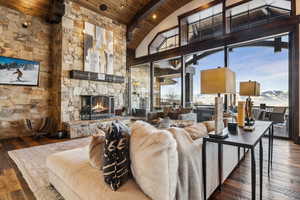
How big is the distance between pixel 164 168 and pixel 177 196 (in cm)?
33

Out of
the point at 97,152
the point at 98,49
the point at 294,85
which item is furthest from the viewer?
the point at 98,49

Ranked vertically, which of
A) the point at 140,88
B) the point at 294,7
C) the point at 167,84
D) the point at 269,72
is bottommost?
the point at 140,88

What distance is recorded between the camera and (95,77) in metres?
5.39

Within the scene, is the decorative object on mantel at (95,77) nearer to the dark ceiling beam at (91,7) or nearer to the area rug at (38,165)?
the area rug at (38,165)

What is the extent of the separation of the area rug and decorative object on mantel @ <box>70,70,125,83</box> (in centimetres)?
214

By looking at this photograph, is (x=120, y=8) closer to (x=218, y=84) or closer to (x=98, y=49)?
(x=98, y=49)

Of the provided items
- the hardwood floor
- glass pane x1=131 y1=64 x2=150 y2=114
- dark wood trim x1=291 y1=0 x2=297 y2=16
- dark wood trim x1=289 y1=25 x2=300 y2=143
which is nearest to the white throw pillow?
the hardwood floor

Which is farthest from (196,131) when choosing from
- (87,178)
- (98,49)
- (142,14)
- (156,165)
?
(142,14)

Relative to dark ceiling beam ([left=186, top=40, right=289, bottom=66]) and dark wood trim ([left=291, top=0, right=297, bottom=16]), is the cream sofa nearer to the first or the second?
dark ceiling beam ([left=186, top=40, right=289, bottom=66])

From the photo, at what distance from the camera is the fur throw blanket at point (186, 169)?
119 centimetres

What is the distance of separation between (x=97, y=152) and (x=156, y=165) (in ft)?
2.32

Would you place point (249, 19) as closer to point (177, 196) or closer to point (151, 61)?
point (151, 61)

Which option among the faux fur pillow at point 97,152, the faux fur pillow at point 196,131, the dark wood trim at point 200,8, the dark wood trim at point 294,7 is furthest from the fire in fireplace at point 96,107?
the dark wood trim at point 294,7

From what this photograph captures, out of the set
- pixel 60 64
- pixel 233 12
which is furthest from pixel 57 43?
pixel 233 12
